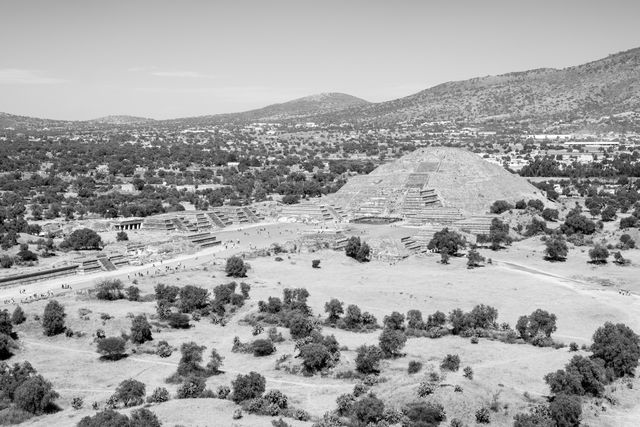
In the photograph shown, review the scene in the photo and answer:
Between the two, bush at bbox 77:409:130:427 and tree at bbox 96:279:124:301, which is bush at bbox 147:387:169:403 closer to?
bush at bbox 77:409:130:427

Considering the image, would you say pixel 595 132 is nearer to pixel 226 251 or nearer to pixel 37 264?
pixel 226 251

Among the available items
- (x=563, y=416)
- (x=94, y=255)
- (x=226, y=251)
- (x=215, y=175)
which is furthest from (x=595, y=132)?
(x=563, y=416)

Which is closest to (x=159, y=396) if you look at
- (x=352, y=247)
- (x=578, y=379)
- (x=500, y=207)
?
(x=578, y=379)

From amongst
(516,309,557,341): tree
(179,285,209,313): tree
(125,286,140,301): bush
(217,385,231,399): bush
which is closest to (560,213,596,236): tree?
(516,309,557,341): tree

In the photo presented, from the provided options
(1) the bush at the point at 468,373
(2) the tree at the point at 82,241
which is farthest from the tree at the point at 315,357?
(2) the tree at the point at 82,241

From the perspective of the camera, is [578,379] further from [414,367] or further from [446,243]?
[446,243]

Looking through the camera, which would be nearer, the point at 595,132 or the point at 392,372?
the point at 392,372

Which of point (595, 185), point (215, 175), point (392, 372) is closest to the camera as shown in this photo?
point (392, 372)

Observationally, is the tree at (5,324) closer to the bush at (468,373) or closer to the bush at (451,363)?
the bush at (451,363)
